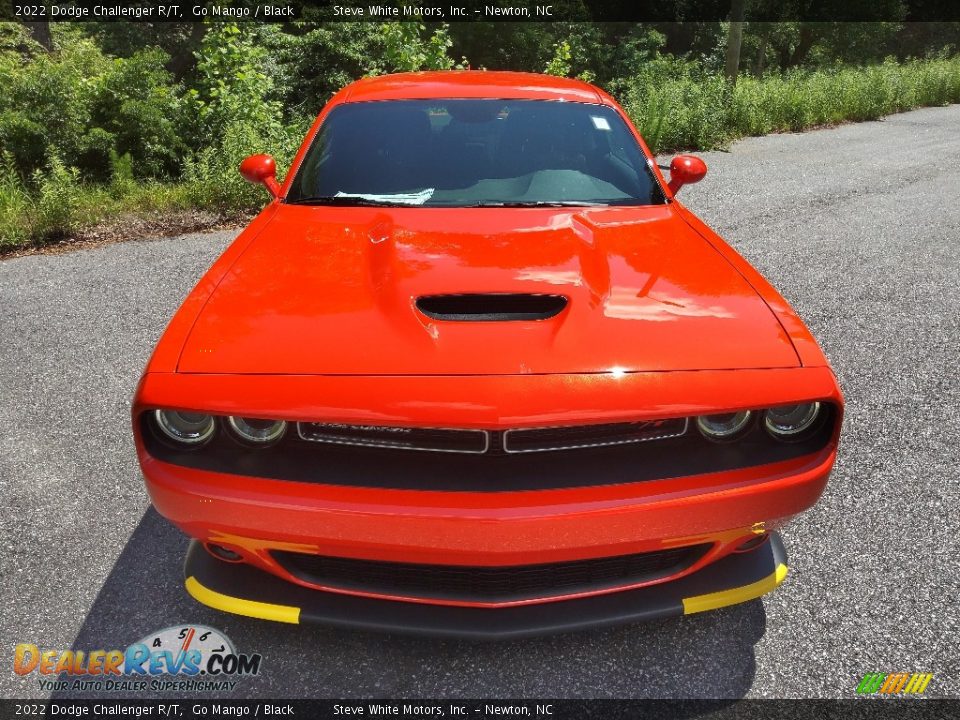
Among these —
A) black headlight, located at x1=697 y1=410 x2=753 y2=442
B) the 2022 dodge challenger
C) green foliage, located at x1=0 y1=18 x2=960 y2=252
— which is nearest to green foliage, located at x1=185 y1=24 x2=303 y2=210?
green foliage, located at x1=0 y1=18 x2=960 y2=252

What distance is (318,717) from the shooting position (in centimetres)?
188

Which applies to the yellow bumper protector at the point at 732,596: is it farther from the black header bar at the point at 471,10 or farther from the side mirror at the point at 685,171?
the black header bar at the point at 471,10

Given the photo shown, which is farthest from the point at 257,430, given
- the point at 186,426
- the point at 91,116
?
the point at 91,116

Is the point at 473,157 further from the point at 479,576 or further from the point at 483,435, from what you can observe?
the point at 479,576

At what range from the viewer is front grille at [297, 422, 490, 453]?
168 cm

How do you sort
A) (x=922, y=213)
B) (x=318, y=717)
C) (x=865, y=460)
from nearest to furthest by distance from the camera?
(x=318, y=717) → (x=865, y=460) → (x=922, y=213)

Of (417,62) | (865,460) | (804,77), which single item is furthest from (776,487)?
(804,77)

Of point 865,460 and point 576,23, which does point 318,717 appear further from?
point 576,23

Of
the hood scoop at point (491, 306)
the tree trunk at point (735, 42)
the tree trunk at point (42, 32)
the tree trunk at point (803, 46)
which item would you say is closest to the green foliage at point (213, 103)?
the tree trunk at point (42, 32)

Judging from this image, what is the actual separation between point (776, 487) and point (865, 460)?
5.31 ft

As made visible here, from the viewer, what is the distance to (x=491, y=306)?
188 cm

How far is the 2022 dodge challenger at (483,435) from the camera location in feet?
5.31

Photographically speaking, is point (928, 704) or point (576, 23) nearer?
point (928, 704)

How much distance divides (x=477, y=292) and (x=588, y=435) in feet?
1.59
